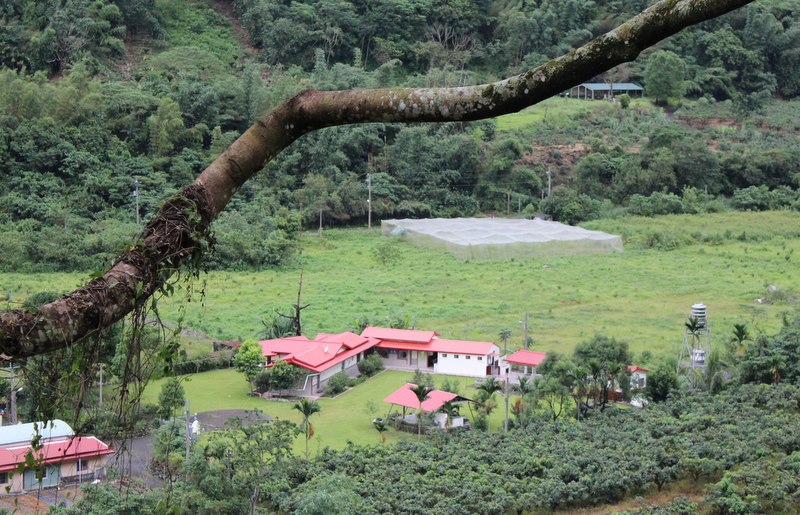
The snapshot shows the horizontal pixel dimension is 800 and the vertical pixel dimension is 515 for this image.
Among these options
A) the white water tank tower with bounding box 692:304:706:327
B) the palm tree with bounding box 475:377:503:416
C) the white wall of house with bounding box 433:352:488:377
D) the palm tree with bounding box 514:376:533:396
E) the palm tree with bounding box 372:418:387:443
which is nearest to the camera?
the palm tree with bounding box 372:418:387:443

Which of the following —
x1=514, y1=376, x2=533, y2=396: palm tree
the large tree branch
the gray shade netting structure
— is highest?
the large tree branch

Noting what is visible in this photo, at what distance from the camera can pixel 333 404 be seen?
49.0 feet

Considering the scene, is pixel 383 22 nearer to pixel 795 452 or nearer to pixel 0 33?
pixel 0 33

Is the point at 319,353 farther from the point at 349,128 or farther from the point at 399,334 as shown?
the point at 349,128

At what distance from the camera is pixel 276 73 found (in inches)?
1367

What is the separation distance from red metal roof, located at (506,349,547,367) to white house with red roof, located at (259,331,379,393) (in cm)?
247

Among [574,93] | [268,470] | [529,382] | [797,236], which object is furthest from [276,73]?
[268,470]

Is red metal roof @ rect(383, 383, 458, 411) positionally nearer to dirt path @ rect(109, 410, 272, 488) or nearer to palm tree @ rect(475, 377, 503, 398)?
palm tree @ rect(475, 377, 503, 398)

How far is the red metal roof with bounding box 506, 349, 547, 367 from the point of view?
15.7 m

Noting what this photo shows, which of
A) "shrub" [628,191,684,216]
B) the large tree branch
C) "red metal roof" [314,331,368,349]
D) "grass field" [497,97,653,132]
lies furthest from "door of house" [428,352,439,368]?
"grass field" [497,97,653,132]

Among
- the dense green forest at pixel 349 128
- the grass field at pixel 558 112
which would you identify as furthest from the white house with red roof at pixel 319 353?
the grass field at pixel 558 112

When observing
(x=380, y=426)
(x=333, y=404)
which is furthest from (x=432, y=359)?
(x=380, y=426)

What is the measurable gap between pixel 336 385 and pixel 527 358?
3060mm

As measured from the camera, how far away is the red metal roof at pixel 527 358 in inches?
619
